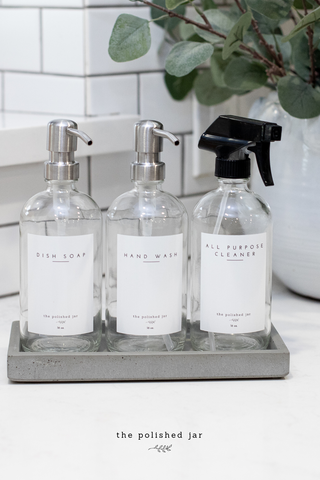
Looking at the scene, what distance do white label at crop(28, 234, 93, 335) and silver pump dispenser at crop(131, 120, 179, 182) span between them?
0.08m

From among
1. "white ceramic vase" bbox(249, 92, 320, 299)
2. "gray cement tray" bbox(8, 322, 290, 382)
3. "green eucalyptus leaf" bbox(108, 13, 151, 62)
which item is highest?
"green eucalyptus leaf" bbox(108, 13, 151, 62)

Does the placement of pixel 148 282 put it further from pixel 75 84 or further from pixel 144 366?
pixel 75 84

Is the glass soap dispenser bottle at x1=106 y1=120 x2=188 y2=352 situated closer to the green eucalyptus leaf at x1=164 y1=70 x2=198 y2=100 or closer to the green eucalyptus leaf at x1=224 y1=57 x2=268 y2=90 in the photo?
the green eucalyptus leaf at x1=224 y1=57 x2=268 y2=90

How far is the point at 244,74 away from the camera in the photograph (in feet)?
2.52


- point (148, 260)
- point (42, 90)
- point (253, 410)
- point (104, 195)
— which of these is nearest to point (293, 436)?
point (253, 410)

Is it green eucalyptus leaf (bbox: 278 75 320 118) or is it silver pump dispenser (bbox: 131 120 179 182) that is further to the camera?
green eucalyptus leaf (bbox: 278 75 320 118)

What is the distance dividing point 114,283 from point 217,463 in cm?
21

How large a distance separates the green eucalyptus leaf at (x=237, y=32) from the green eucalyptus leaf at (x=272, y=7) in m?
0.02

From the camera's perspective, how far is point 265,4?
0.64 m

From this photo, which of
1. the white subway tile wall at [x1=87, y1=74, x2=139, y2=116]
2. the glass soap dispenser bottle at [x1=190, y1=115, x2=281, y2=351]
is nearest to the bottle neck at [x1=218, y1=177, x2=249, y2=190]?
the glass soap dispenser bottle at [x1=190, y1=115, x2=281, y2=351]

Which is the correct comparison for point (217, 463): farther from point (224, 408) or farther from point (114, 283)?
point (114, 283)

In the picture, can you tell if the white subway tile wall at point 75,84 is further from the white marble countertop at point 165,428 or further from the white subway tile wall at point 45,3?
the white marble countertop at point 165,428

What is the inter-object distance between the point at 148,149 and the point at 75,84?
1.23ft

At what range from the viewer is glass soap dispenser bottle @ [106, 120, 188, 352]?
22.3 inches
